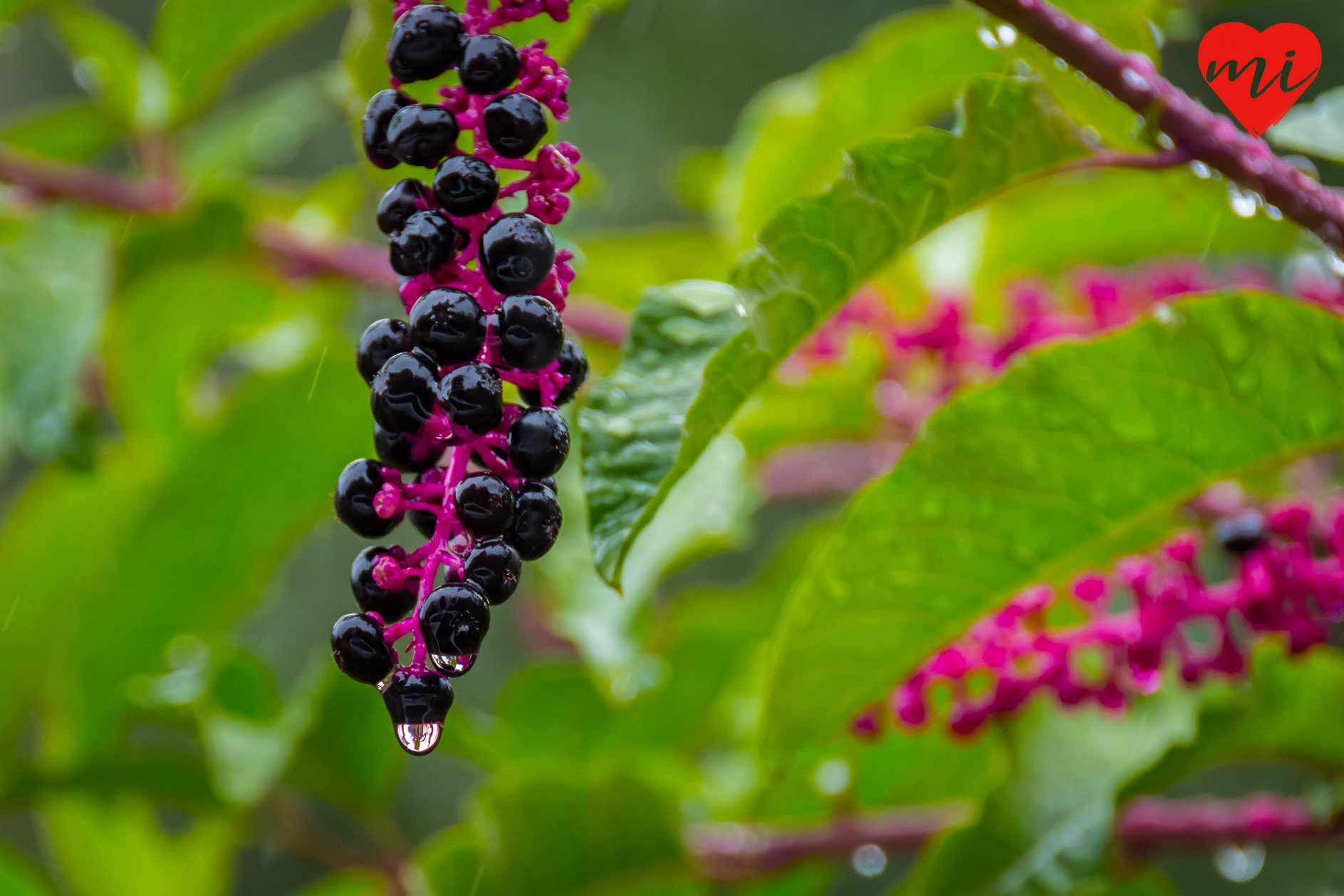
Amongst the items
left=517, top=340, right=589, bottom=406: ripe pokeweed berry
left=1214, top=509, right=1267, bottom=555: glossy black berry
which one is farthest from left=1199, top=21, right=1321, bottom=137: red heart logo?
left=517, top=340, right=589, bottom=406: ripe pokeweed berry

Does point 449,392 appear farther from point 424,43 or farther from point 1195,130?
point 1195,130

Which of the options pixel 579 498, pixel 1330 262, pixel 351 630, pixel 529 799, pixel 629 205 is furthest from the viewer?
pixel 629 205

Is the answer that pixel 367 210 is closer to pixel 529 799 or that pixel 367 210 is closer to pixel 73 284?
pixel 73 284

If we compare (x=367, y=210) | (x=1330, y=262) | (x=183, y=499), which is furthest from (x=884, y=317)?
(x=367, y=210)

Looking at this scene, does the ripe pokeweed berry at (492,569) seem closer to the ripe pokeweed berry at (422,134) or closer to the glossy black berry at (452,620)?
the glossy black berry at (452,620)

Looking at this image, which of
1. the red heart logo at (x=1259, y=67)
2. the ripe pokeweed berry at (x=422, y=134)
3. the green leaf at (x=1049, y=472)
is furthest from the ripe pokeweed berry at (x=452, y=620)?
the red heart logo at (x=1259, y=67)

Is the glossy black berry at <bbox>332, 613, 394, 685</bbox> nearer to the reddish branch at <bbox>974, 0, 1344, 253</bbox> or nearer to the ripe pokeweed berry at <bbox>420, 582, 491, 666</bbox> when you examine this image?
the ripe pokeweed berry at <bbox>420, 582, 491, 666</bbox>
